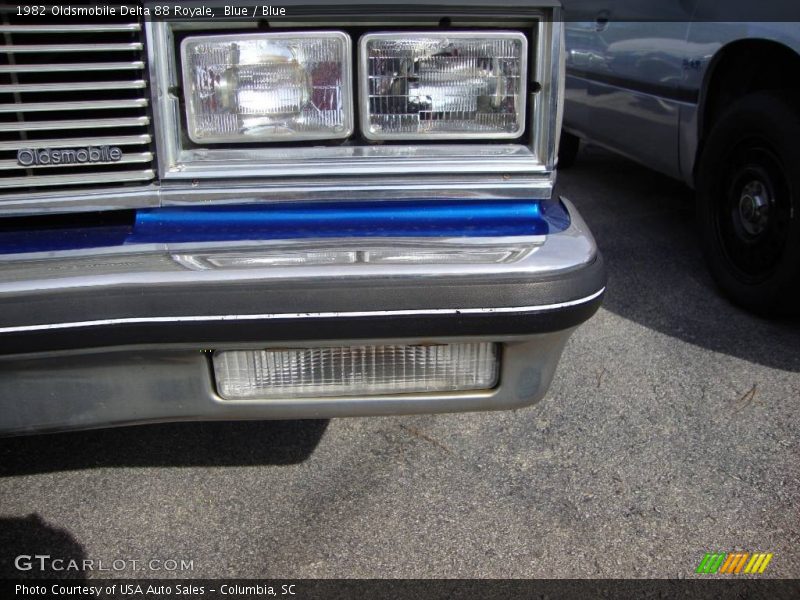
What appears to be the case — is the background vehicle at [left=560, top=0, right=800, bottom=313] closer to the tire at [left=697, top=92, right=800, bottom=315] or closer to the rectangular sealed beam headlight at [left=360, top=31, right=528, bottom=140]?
the tire at [left=697, top=92, right=800, bottom=315]

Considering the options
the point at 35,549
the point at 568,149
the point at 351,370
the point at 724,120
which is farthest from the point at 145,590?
the point at 568,149

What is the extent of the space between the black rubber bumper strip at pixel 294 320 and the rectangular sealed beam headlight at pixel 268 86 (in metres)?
0.38

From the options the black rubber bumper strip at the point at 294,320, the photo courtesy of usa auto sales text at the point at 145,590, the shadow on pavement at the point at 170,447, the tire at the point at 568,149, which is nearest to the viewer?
the black rubber bumper strip at the point at 294,320

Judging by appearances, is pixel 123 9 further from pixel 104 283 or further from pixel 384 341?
pixel 384 341

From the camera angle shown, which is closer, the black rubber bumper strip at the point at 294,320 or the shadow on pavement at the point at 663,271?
the black rubber bumper strip at the point at 294,320

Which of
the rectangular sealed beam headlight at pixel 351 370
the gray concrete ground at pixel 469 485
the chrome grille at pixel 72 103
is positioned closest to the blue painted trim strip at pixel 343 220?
the chrome grille at pixel 72 103

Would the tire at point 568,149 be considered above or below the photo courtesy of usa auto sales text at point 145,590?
above

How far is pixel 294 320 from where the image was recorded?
1422mm

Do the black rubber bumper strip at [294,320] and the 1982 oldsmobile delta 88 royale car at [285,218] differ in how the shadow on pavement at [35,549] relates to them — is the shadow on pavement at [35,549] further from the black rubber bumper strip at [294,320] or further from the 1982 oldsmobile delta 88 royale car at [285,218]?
the black rubber bumper strip at [294,320]

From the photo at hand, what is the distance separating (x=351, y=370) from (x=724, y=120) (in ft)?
6.67

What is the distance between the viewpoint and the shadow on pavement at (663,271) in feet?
8.96

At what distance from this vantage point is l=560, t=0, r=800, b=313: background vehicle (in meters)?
2.63

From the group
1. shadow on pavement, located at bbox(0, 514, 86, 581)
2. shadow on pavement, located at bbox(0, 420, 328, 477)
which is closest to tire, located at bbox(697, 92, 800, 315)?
shadow on pavement, located at bbox(0, 420, 328, 477)

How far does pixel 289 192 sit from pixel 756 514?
1.38 metres
